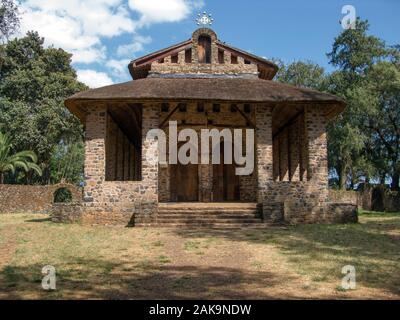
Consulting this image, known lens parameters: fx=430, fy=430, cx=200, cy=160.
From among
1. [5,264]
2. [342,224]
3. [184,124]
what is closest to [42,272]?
[5,264]

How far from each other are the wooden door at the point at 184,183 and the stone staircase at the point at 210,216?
4.21 meters

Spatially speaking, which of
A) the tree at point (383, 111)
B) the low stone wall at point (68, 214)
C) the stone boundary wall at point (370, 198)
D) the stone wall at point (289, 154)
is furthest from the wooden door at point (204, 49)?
the stone boundary wall at point (370, 198)

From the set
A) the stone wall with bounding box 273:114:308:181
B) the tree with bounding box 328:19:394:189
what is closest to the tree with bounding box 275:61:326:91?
the tree with bounding box 328:19:394:189

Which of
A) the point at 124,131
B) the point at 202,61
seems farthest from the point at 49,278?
the point at 124,131

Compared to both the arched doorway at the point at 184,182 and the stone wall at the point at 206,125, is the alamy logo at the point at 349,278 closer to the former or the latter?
the stone wall at the point at 206,125

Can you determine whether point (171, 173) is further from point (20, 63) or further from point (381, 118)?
point (20, 63)

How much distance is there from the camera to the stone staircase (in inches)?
543

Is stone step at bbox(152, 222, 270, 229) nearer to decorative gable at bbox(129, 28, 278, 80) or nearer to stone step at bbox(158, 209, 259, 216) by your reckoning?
stone step at bbox(158, 209, 259, 216)

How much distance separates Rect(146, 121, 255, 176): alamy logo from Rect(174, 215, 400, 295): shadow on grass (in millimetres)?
5650

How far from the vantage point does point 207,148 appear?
1861 cm

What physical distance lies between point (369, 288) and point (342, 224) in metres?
8.36

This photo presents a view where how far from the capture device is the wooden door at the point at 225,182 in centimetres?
1936

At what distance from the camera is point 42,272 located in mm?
7316

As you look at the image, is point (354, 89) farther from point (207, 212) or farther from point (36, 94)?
point (36, 94)
